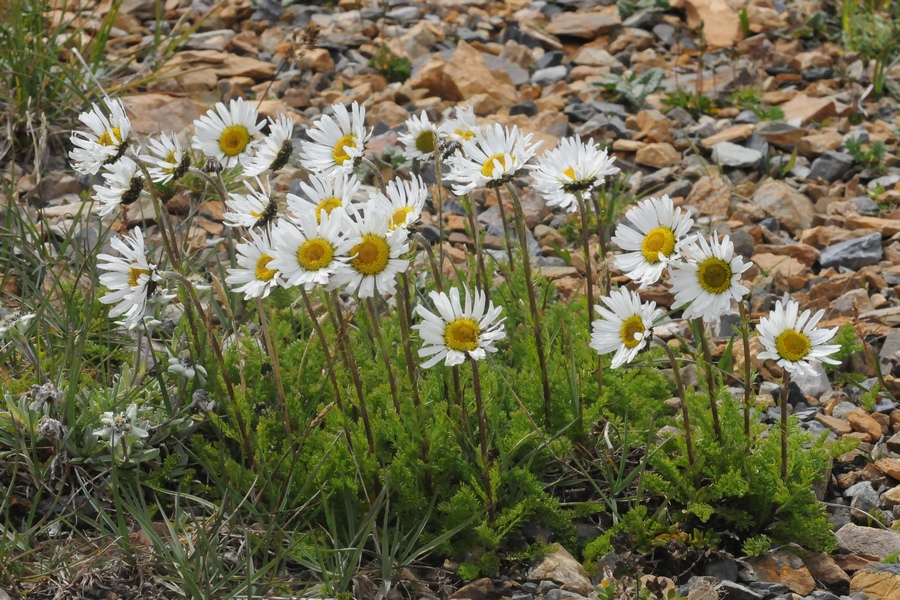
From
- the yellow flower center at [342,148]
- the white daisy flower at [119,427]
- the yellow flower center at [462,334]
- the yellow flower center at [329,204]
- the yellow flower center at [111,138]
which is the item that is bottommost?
the white daisy flower at [119,427]

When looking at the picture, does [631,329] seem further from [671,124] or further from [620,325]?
[671,124]

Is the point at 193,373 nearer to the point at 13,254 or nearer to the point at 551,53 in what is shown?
the point at 13,254

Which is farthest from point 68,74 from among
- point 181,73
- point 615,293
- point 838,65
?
point 838,65

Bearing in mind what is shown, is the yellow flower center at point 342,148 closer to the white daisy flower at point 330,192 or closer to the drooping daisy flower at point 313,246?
the white daisy flower at point 330,192

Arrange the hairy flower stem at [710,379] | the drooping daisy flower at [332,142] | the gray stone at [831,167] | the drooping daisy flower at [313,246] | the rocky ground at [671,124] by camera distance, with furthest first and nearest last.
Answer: the gray stone at [831,167], the rocky ground at [671,124], the drooping daisy flower at [332,142], the hairy flower stem at [710,379], the drooping daisy flower at [313,246]

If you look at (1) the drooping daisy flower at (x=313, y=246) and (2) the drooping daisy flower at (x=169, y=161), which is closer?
(1) the drooping daisy flower at (x=313, y=246)

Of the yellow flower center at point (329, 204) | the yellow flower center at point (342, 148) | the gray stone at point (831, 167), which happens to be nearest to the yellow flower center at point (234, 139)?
the yellow flower center at point (342, 148)
